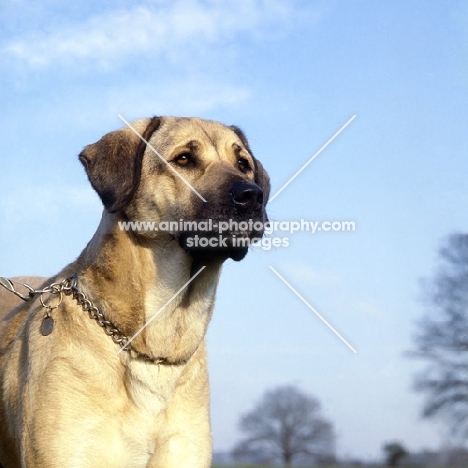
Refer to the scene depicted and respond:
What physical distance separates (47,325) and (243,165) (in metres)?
2.08

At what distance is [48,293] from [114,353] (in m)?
0.84

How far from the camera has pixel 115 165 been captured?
18.4 feet

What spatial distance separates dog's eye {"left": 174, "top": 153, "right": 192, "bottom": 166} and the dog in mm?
11

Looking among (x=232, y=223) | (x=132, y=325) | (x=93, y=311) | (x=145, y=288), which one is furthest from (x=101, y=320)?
(x=232, y=223)

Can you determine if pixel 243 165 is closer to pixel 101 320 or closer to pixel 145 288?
pixel 145 288

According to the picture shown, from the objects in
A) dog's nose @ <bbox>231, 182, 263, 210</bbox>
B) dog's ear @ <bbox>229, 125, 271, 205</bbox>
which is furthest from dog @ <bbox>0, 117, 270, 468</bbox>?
dog's ear @ <bbox>229, 125, 271, 205</bbox>

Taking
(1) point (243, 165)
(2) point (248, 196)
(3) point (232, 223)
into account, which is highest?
(1) point (243, 165)

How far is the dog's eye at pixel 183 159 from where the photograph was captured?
5680mm

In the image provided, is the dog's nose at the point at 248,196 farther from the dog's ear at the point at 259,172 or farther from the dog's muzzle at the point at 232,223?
the dog's ear at the point at 259,172

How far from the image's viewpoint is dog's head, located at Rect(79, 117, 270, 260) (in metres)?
5.27

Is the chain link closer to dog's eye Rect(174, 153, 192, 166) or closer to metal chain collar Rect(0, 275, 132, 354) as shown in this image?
metal chain collar Rect(0, 275, 132, 354)

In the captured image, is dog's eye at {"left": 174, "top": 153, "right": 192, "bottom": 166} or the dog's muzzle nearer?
the dog's muzzle

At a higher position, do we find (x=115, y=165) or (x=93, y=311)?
(x=115, y=165)

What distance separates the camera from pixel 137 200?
5.45m
